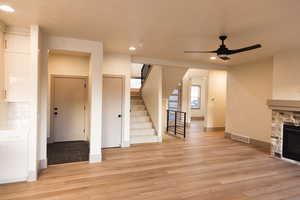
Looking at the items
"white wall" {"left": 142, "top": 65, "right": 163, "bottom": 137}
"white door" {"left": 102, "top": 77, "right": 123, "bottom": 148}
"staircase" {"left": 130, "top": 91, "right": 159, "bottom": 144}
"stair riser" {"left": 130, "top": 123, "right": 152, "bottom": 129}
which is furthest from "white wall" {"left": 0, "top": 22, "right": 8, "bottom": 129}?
"white wall" {"left": 142, "top": 65, "right": 163, "bottom": 137}

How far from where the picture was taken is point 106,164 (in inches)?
158

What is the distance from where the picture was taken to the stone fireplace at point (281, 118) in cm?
425

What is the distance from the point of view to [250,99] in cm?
605

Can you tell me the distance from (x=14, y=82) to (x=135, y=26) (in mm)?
2372

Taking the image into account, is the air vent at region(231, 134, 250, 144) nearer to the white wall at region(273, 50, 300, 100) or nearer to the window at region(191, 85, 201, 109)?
the white wall at region(273, 50, 300, 100)

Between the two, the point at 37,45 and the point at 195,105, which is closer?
the point at 37,45

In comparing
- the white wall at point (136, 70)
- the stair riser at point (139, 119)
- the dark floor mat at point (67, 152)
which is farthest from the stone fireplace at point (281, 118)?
the white wall at point (136, 70)

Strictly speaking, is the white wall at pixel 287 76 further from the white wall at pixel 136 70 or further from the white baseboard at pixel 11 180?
the white wall at pixel 136 70

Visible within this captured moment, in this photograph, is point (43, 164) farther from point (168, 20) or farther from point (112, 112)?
point (168, 20)

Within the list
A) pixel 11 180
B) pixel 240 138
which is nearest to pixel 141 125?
pixel 240 138

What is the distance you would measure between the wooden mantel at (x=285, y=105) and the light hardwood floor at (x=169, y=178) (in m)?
1.26

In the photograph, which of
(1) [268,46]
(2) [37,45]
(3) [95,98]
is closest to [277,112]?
(1) [268,46]

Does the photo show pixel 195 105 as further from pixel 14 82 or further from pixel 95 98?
pixel 14 82

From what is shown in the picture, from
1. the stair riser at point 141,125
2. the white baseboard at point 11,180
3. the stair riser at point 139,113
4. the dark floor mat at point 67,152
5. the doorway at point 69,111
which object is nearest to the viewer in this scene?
the white baseboard at point 11,180
